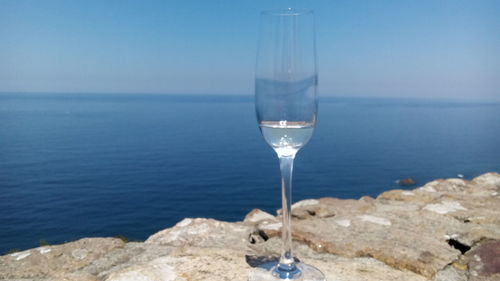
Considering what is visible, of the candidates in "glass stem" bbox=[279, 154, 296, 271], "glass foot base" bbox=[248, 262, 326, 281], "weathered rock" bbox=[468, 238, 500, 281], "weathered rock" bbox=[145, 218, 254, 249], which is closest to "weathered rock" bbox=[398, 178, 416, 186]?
"weathered rock" bbox=[468, 238, 500, 281]

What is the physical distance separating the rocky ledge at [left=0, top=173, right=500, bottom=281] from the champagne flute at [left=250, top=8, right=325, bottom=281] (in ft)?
1.63

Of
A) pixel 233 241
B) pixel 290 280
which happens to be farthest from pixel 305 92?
pixel 233 241

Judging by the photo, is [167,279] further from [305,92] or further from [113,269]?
[305,92]

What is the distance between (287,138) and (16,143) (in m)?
73.6

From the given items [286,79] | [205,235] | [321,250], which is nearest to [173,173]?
[205,235]

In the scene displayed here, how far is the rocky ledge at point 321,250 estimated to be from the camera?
222 centimetres

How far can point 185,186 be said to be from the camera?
4288 centimetres

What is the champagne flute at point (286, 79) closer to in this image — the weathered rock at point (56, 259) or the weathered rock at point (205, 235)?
the weathered rock at point (205, 235)

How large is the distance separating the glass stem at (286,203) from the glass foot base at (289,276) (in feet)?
0.17

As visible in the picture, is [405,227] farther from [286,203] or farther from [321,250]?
[286,203]

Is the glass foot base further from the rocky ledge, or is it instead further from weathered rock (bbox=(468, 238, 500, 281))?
weathered rock (bbox=(468, 238, 500, 281))

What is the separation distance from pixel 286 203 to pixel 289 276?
394mm

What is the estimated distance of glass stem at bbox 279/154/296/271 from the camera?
6.84 ft

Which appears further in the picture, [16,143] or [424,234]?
[16,143]
